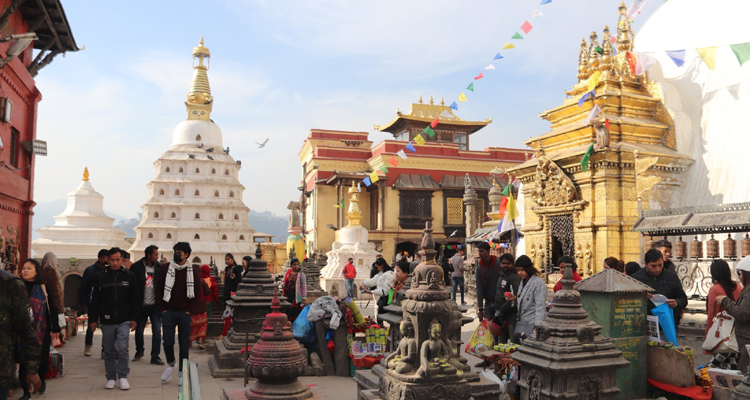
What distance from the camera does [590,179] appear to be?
12.9m

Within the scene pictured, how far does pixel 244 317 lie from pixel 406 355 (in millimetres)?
4464

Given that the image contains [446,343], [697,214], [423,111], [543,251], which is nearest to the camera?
[446,343]

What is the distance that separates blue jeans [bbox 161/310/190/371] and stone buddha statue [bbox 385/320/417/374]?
338cm

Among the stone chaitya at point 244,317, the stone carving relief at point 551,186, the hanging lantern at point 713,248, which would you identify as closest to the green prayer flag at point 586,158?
the stone carving relief at point 551,186

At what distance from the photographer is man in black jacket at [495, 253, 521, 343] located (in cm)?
709

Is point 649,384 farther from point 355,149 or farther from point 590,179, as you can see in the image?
point 355,149

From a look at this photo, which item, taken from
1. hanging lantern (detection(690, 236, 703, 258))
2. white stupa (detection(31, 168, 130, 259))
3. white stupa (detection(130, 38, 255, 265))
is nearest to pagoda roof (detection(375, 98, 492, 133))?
white stupa (detection(130, 38, 255, 265))

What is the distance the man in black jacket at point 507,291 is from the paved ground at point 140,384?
1.44 meters

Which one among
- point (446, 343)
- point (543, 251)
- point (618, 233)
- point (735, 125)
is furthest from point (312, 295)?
point (735, 125)

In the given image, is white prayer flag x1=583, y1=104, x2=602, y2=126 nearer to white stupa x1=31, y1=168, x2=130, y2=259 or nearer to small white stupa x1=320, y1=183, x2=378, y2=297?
small white stupa x1=320, y1=183, x2=378, y2=297

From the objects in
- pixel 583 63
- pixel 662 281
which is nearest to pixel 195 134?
pixel 583 63

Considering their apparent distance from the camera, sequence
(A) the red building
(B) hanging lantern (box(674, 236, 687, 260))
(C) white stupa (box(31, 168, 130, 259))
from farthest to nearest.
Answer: (C) white stupa (box(31, 168, 130, 259))
(A) the red building
(B) hanging lantern (box(674, 236, 687, 260))

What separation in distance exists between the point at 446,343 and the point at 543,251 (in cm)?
1068

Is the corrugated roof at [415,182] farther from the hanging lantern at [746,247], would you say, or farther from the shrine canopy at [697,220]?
the hanging lantern at [746,247]
